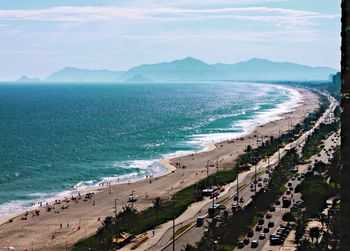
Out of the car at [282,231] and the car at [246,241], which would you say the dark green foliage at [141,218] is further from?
the car at [282,231]

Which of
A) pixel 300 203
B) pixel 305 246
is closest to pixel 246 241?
pixel 305 246

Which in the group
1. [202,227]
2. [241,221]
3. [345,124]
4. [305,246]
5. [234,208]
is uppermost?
[345,124]

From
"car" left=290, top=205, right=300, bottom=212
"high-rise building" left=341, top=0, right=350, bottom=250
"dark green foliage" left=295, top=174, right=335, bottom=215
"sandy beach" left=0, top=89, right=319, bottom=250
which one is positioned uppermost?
"high-rise building" left=341, top=0, right=350, bottom=250

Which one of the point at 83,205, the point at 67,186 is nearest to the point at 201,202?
the point at 83,205

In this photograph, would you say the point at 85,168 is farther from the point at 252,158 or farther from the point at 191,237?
the point at 191,237

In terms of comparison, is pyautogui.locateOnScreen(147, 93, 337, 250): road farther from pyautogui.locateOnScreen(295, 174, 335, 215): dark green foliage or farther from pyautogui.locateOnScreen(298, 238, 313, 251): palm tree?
pyautogui.locateOnScreen(298, 238, 313, 251): palm tree

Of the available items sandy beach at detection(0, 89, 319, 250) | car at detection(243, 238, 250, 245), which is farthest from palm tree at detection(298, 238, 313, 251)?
sandy beach at detection(0, 89, 319, 250)

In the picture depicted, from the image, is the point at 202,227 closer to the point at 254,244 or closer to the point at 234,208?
the point at 234,208

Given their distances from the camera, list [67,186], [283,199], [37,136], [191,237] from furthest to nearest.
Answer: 1. [37,136]
2. [67,186]
3. [283,199]
4. [191,237]

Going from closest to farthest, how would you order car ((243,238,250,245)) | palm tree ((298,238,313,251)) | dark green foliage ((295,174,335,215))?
1. palm tree ((298,238,313,251))
2. car ((243,238,250,245))
3. dark green foliage ((295,174,335,215))
